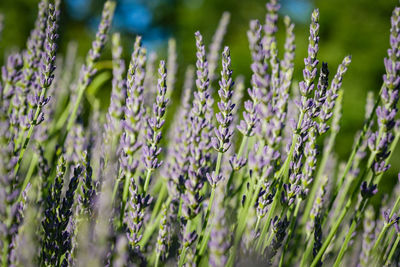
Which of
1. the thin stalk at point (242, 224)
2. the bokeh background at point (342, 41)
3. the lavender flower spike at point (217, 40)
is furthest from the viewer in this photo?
the bokeh background at point (342, 41)

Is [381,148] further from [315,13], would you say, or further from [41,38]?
[41,38]

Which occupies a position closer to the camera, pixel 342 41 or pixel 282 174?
pixel 282 174

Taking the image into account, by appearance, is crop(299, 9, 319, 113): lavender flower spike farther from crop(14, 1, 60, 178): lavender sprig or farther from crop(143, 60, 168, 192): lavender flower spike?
crop(14, 1, 60, 178): lavender sprig

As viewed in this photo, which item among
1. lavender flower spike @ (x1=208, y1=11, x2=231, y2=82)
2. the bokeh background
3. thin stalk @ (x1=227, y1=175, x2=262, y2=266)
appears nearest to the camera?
thin stalk @ (x1=227, y1=175, x2=262, y2=266)

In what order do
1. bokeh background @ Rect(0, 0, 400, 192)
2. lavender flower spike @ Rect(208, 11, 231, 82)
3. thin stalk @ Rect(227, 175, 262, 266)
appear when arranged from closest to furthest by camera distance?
thin stalk @ Rect(227, 175, 262, 266), lavender flower spike @ Rect(208, 11, 231, 82), bokeh background @ Rect(0, 0, 400, 192)

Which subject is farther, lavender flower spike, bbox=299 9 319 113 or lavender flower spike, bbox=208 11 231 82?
lavender flower spike, bbox=208 11 231 82

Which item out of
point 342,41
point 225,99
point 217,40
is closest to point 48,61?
point 225,99

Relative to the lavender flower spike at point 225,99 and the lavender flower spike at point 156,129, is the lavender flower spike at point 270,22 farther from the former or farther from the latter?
the lavender flower spike at point 156,129

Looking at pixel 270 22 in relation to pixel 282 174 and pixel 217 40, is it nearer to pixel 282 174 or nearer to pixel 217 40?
pixel 282 174

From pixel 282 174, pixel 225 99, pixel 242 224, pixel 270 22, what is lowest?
pixel 242 224

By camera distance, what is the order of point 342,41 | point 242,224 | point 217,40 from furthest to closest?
point 342,41
point 217,40
point 242,224

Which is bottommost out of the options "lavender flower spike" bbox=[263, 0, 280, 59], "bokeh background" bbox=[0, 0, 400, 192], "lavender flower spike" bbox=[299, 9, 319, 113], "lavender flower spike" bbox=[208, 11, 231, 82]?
"lavender flower spike" bbox=[299, 9, 319, 113]

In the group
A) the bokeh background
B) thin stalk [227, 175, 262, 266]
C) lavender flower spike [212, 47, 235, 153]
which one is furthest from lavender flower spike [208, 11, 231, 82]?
the bokeh background

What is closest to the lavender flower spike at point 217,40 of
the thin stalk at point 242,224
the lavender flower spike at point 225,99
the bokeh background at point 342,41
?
the lavender flower spike at point 225,99
